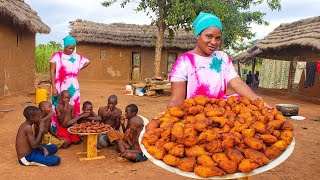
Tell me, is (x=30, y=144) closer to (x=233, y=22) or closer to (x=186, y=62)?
(x=186, y=62)

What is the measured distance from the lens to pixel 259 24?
21.7m

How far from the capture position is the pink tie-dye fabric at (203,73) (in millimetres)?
2557

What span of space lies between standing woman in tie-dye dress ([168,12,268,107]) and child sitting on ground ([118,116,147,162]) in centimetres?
206

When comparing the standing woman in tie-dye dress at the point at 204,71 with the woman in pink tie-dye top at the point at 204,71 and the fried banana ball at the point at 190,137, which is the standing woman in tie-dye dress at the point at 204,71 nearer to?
the woman in pink tie-dye top at the point at 204,71

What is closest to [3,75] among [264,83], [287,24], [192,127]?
[192,127]

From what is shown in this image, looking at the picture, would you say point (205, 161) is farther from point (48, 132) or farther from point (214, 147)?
point (48, 132)

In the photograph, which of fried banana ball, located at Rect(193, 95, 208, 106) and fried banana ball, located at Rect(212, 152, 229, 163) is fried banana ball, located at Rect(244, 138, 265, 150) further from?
fried banana ball, located at Rect(193, 95, 208, 106)

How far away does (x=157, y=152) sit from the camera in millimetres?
1974

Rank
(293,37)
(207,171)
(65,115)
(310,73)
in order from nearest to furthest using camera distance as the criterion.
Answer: (207,171) < (65,115) < (310,73) < (293,37)

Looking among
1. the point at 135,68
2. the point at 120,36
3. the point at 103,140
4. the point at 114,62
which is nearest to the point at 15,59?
the point at 103,140

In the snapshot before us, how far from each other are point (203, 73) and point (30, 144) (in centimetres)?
273

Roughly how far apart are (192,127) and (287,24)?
16.1m

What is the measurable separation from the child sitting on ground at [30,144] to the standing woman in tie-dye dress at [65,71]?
1.19 meters

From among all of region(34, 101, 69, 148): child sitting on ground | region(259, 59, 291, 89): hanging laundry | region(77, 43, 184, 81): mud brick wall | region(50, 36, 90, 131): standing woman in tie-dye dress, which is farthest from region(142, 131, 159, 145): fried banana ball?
region(77, 43, 184, 81): mud brick wall
